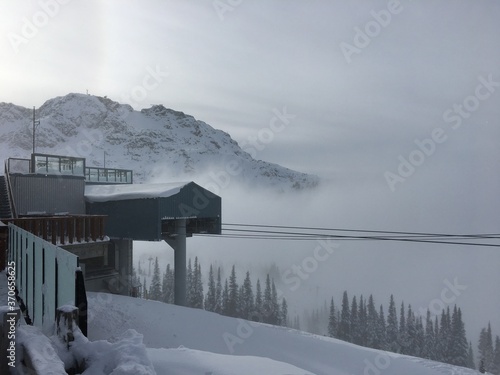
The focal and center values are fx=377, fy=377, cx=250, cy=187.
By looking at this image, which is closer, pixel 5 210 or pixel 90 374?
pixel 90 374

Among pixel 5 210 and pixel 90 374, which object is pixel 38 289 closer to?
pixel 90 374

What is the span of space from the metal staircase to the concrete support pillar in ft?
34.4

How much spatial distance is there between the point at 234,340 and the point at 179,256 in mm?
12394

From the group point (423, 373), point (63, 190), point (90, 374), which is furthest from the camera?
point (63, 190)

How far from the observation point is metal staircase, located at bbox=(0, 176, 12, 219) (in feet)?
55.1

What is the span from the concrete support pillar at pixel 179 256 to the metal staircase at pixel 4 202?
34.4ft

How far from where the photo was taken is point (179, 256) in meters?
27.4

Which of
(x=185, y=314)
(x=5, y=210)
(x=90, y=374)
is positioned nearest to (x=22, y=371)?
(x=90, y=374)

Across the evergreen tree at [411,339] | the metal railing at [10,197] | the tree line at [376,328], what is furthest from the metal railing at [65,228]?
the evergreen tree at [411,339]

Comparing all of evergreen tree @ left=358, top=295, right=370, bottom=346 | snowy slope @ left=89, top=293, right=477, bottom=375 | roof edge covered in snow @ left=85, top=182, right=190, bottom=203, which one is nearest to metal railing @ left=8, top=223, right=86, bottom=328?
snowy slope @ left=89, top=293, right=477, bottom=375

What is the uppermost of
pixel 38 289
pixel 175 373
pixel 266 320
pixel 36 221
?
pixel 36 221

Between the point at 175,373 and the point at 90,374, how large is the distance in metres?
2.54

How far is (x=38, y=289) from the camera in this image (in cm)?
650

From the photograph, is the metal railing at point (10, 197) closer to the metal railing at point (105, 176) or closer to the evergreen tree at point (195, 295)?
the metal railing at point (105, 176)
